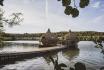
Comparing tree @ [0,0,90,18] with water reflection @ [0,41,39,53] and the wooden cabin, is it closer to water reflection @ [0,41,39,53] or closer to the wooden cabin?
water reflection @ [0,41,39,53]

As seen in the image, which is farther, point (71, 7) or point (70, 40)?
point (70, 40)

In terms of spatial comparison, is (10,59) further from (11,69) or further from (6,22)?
(6,22)

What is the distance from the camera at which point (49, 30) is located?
56.9m

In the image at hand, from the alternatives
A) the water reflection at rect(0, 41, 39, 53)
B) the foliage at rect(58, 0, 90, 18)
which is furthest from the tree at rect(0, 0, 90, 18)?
the water reflection at rect(0, 41, 39, 53)

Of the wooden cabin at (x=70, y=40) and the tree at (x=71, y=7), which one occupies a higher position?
the tree at (x=71, y=7)

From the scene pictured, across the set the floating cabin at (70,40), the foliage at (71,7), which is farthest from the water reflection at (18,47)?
the foliage at (71,7)

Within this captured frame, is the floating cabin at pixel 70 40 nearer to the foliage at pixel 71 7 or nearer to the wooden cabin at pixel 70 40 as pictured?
the wooden cabin at pixel 70 40

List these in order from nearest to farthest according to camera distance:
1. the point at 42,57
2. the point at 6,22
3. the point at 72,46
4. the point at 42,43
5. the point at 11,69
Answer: the point at 11,69, the point at 42,57, the point at 6,22, the point at 42,43, the point at 72,46

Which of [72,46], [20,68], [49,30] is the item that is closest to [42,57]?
[20,68]

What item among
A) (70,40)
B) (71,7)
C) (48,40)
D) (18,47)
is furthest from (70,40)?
(71,7)

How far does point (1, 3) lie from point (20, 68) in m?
23.7

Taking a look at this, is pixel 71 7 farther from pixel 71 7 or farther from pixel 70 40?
pixel 70 40

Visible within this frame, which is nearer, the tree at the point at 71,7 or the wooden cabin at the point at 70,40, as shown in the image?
the tree at the point at 71,7

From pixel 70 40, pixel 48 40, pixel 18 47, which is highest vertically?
pixel 48 40
